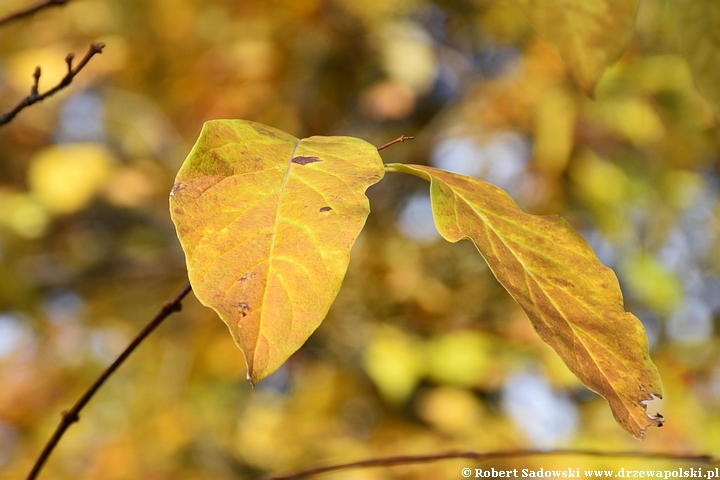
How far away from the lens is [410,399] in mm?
1955

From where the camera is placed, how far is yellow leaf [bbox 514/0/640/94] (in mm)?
425

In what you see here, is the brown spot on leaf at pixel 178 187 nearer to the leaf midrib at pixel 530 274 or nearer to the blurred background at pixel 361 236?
the leaf midrib at pixel 530 274

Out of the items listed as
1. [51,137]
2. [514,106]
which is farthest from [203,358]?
[514,106]

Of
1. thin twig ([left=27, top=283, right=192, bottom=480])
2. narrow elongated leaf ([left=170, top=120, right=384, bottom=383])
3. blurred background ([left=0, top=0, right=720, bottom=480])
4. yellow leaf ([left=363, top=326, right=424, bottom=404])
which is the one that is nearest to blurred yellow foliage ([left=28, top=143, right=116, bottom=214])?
blurred background ([left=0, top=0, right=720, bottom=480])

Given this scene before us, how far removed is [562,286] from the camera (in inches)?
12.9

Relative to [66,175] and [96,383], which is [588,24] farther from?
[66,175]

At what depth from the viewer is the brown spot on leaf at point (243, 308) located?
0.86 feet

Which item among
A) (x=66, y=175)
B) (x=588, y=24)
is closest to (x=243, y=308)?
(x=588, y=24)

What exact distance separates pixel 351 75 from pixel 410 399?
1082mm

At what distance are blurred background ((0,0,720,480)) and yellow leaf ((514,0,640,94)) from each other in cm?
108

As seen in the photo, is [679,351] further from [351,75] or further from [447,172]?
[447,172]

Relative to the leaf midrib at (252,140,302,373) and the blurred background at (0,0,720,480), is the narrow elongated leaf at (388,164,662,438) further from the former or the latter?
the blurred background at (0,0,720,480)

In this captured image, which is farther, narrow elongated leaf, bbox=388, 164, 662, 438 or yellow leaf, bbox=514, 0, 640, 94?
yellow leaf, bbox=514, 0, 640, 94

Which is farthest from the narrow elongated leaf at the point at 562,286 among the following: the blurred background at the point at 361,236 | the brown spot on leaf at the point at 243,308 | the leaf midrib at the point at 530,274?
the blurred background at the point at 361,236
